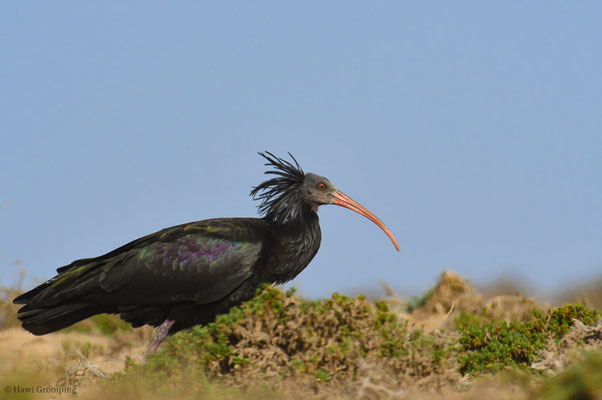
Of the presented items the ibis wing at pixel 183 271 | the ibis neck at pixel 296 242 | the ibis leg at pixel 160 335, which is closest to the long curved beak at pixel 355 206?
the ibis neck at pixel 296 242

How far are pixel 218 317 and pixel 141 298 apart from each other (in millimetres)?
2540

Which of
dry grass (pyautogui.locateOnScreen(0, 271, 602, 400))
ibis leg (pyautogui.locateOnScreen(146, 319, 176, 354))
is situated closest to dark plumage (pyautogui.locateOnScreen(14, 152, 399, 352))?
ibis leg (pyautogui.locateOnScreen(146, 319, 176, 354))

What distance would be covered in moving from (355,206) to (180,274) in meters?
3.01

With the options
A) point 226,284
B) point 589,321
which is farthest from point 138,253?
point 589,321

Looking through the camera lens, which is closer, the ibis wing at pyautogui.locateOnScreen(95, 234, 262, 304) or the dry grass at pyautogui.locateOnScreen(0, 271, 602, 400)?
the dry grass at pyautogui.locateOnScreen(0, 271, 602, 400)

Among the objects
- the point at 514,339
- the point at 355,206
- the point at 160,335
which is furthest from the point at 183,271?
the point at 514,339

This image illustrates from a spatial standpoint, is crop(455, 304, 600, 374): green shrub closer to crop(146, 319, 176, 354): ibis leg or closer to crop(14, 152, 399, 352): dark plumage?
crop(14, 152, 399, 352): dark plumage

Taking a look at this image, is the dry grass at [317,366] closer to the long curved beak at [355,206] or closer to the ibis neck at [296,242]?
the ibis neck at [296,242]

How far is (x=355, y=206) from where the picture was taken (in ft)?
38.8

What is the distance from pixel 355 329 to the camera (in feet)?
25.1

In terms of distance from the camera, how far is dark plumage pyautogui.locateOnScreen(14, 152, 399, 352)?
33.1 feet

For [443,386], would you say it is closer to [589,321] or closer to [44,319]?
[589,321]

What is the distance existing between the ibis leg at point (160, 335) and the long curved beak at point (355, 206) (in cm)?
305

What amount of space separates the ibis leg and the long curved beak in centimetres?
305
